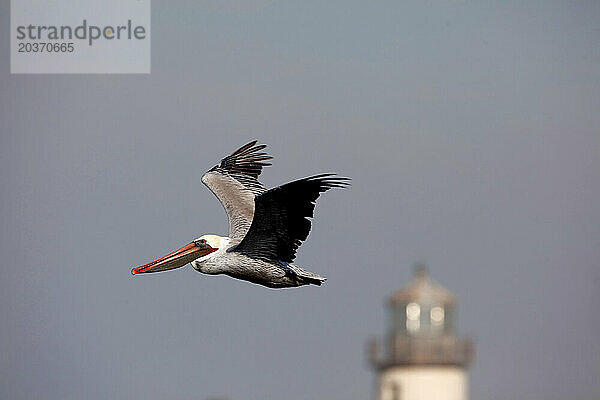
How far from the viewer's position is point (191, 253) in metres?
18.3

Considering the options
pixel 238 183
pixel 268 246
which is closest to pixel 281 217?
pixel 268 246

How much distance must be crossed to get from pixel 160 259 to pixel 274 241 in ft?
3.48

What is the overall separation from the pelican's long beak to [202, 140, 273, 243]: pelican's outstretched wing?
0.40 meters

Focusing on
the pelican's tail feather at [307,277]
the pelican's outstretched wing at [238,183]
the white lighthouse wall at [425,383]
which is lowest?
the white lighthouse wall at [425,383]

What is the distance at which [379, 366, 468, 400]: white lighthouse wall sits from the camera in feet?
256

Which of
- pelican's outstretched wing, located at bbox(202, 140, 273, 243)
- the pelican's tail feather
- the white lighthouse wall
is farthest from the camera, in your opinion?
the white lighthouse wall

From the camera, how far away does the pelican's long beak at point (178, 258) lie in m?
18.2

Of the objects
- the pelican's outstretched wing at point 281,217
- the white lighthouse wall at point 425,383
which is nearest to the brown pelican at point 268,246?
the pelican's outstretched wing at point 281,217

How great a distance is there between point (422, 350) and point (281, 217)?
6185cm

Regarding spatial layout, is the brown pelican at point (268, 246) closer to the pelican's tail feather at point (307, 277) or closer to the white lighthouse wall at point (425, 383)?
the pelican's tail feather at point (307, 277)

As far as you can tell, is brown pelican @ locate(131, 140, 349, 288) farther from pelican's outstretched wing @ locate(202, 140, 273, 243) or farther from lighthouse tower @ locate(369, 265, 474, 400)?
lighthouse tower @ locate(369, 265, 474, 400)

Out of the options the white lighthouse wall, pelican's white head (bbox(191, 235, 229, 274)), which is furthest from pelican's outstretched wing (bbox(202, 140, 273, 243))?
the white lighthouse wall

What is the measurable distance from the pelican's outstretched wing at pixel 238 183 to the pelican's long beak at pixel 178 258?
0.40 m

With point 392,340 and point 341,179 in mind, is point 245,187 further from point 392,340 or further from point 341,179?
point 392,340
